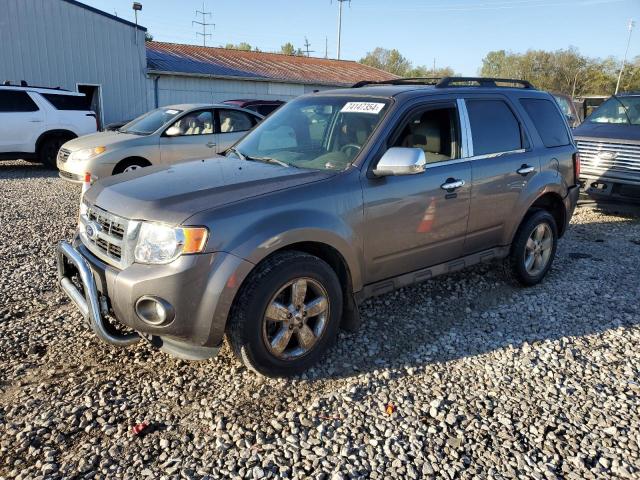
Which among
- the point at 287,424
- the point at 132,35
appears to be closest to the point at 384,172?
the point at 287,424

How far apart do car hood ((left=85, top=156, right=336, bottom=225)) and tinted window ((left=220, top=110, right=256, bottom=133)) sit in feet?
19.5

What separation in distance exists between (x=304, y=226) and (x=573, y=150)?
357cm

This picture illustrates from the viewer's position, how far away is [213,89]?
2511 centimetres

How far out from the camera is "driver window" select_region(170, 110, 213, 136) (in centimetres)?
924

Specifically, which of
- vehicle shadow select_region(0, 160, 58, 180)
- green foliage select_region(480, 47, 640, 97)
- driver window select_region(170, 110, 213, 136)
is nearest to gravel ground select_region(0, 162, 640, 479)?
driver window select_region(170, 110, 213, 136)

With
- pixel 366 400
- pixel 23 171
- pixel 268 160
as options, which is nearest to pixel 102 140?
pixel 23 171

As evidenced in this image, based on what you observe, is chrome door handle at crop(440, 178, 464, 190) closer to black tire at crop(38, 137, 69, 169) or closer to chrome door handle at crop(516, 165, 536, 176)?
chrome door handle at crop(516, 165, 536, 176)

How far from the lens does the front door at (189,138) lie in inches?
357

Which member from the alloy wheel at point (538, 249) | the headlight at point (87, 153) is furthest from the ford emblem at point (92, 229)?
the headlight at point (87, 153)

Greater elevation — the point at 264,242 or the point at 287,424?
the point at 264,242

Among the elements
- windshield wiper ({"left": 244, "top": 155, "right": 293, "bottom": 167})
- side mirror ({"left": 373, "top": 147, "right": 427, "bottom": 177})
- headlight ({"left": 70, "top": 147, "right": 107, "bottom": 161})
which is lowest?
headlight ({"left": 70, "top": 147, "right": 107, "bottom": 161})

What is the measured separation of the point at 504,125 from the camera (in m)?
4.71

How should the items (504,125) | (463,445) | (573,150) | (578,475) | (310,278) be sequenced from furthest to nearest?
(573,150) → (504,125) → (310,278) → (463,445) → (578,475)

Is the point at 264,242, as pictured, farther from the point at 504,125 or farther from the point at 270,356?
the point at 504,125
